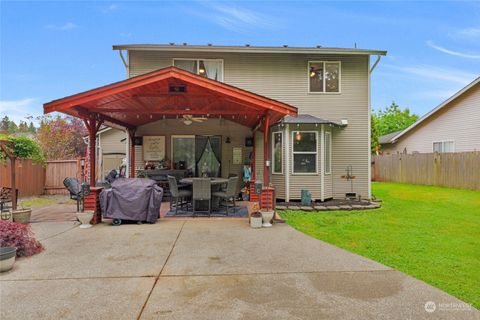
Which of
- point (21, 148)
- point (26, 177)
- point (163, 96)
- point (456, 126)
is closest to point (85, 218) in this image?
point (21, 148)

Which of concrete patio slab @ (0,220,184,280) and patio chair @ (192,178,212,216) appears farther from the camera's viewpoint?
patio chair @ (192,178,212,216)

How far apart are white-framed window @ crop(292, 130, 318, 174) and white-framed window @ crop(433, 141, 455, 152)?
10399 millimetres

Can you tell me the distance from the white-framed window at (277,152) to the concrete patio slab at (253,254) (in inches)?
156

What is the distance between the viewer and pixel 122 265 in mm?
3822

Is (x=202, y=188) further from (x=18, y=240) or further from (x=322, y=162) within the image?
(x=322, y=162)

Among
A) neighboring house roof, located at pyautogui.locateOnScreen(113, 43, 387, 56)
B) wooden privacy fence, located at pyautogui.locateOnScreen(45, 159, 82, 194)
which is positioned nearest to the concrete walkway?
neighboring house roof, located at pyautogui.locateOnScreen(113, 43, 387, 56)

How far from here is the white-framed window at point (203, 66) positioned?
10094mm

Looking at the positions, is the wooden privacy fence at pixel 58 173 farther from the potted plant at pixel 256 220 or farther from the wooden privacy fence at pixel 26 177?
the potted plant at pixel 256 220

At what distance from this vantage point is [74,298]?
2.89 meters

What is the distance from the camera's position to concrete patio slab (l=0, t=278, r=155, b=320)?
2.59 metres

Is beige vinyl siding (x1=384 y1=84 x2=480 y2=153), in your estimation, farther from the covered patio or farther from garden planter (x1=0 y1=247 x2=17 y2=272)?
garden planter (x1=0 y1=247 x2=17 y2=272)

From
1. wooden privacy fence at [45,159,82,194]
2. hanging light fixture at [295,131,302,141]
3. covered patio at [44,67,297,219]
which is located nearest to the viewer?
covered patio at [44,67,297,219]

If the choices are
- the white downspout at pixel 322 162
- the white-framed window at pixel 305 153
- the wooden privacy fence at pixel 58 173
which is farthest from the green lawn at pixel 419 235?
the wooden privacy fence at pixel 58 173

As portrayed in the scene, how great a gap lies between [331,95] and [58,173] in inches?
464
